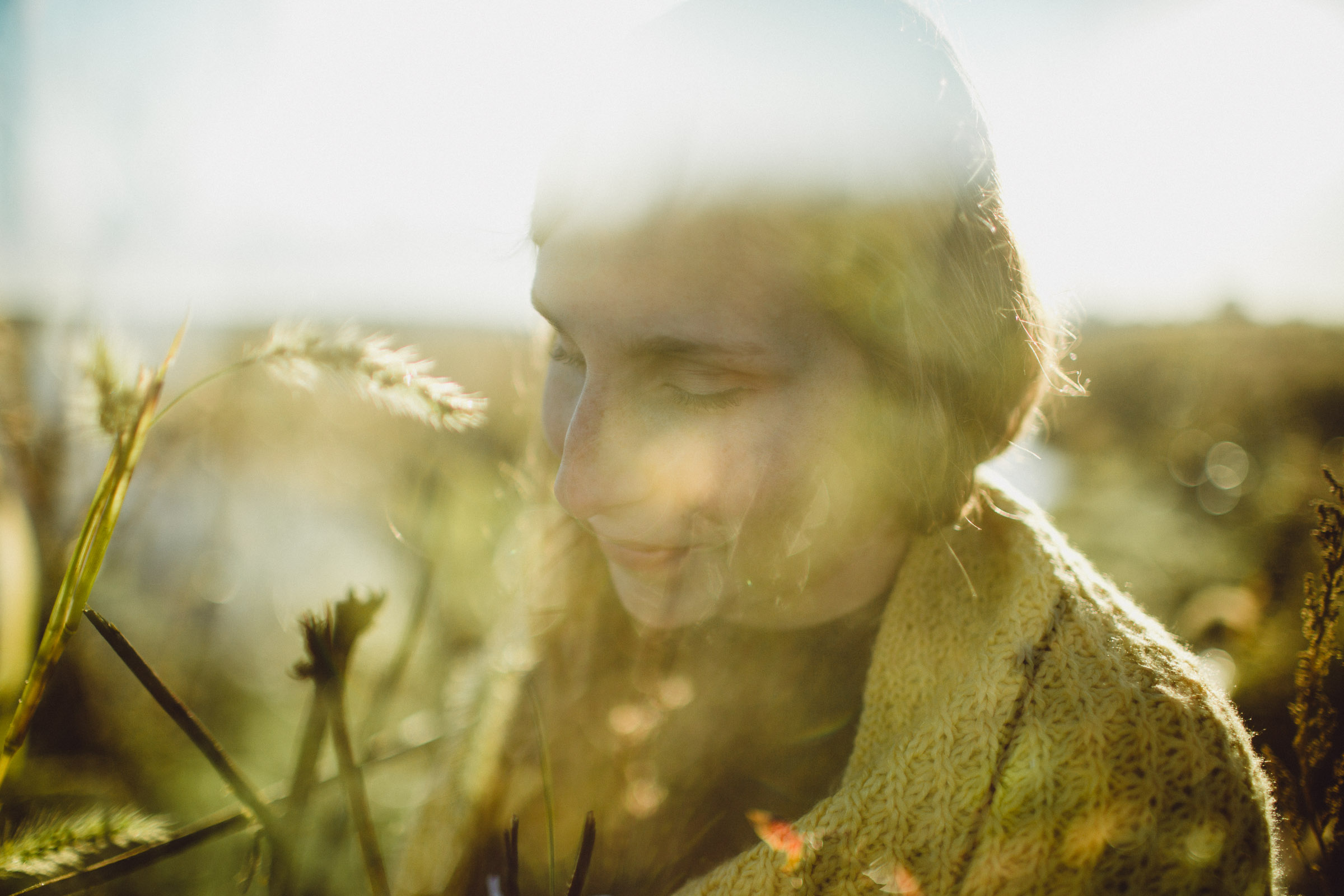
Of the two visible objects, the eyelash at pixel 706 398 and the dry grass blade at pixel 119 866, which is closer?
the dry grass blade at pixel 119 866

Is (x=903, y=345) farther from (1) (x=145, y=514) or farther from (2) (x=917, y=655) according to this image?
(1) (x=145, y=514)

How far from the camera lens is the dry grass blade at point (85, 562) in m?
0.61

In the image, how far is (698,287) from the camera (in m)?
1.00

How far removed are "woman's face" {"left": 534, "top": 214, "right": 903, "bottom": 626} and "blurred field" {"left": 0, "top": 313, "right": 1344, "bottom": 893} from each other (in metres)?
0.29

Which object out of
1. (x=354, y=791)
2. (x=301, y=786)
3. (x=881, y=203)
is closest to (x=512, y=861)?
(x=354, y=791)

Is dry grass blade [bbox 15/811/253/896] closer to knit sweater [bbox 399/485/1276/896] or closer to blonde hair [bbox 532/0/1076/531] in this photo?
knit sweater [bbox 399/485/1276/896]

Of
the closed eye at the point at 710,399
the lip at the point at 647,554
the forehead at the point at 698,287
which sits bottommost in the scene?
the lip at the point at 647,554

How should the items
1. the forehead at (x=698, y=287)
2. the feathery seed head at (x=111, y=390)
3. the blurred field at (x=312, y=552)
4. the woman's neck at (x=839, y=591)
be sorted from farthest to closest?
the blurred field at (x=312, y=552), the woman's neck at (x=839, y=591), the forehead at (x=698, y=287), the feathery seed head at (x=111, y=390)

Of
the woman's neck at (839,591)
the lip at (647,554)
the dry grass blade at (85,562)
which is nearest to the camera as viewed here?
the dry grass blade at (85,562)

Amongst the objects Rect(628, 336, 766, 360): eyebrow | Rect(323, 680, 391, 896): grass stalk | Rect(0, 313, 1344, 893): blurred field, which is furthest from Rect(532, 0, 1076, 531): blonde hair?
Rect(323, 680, 391, 896): grass stalk

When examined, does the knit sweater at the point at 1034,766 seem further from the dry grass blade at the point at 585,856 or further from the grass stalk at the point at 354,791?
the grass stalk at the point at 354,791

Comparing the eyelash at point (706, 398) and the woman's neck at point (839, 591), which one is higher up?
the eyelash at point (706, 398)

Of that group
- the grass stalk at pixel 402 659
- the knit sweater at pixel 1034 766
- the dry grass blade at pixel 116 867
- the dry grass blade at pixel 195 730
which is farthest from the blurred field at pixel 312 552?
the knit sweater at pixel 1034 766

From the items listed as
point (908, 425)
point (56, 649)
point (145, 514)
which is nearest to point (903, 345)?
point (908, 425)
